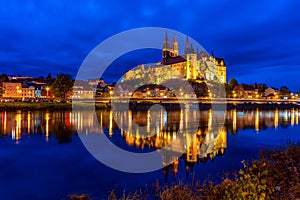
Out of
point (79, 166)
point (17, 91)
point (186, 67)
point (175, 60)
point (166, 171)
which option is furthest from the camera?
point (175, 60)

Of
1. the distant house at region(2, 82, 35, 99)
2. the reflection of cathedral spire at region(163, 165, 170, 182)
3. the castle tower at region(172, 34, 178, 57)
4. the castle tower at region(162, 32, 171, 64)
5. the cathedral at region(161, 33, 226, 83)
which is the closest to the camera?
the reflection of cathedral spire at region(163, 165, 170, 182)

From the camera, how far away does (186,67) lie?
13838 centimetres

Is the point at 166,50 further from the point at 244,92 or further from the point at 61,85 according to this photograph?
the point at 61,85

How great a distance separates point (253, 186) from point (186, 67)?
447ft

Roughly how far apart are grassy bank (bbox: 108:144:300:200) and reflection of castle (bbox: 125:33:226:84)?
419 feet

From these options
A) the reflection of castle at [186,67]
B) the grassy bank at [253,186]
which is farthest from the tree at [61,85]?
the reflection of castle at [186,67]

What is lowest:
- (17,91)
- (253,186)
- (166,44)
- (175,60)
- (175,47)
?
(253,186)

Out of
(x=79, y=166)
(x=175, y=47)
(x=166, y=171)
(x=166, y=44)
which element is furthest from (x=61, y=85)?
(x=175, y=47)

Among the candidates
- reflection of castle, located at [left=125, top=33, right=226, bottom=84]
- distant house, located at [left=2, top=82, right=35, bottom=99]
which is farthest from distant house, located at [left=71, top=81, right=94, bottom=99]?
reflection of castle, located at [left=125, top=33, right=226, bottom=84]

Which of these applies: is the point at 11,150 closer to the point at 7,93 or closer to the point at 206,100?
the point at 206,100

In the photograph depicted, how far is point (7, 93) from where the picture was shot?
112 metres

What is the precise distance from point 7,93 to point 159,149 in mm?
112897

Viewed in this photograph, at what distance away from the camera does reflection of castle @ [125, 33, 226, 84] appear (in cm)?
13875

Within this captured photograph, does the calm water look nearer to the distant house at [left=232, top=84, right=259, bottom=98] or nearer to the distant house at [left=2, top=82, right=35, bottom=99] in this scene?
the distant house at [left=2, top=82, right=35, bottom=99]
